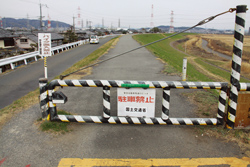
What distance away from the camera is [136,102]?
4328 millimetres

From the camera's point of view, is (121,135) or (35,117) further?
(35,117)

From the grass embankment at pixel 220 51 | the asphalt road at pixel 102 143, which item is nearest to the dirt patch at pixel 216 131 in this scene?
the asphalt road at pixel 102 143

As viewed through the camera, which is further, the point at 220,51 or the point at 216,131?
the point at 220,51

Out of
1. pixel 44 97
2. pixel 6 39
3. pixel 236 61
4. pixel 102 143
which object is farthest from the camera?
pixel 6 39

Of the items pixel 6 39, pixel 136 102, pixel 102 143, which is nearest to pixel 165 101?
pixel 136 102

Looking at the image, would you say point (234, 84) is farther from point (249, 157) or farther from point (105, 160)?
point (105, 160)

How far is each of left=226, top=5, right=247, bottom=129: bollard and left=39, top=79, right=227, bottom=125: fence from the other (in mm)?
144

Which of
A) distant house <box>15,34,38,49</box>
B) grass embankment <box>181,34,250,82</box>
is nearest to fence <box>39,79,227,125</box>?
grass embankment <box>181,34,250,82</box>

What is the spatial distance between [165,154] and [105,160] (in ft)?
3.37

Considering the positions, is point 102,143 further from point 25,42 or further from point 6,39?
point 25,42

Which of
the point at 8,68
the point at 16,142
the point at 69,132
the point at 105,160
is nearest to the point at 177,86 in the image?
the point at 105,160

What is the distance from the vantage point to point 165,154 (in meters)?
3.50

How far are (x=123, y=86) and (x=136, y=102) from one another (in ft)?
1.51

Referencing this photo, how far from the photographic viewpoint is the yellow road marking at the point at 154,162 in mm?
3236
